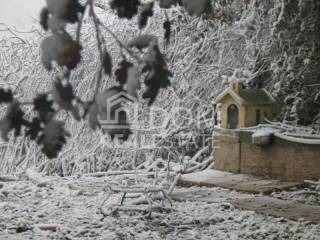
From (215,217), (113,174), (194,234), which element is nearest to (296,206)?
(215,217)

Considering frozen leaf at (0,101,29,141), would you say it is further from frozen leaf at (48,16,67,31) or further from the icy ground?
the icy ground

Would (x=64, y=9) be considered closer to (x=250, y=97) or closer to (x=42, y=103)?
(x=42, y=103)

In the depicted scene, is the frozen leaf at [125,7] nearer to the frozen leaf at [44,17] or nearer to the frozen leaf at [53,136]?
the frozen leaf at [44,17]

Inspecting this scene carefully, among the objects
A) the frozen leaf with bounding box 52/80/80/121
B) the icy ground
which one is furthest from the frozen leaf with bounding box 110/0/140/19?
the icy ground

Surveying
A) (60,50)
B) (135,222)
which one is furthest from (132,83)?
(135,222)

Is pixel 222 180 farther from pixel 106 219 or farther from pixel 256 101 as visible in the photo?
pixel 106 219

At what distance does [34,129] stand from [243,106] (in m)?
5.79

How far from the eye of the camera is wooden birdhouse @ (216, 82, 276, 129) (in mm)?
7164

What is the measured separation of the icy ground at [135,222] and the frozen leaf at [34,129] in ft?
9.47

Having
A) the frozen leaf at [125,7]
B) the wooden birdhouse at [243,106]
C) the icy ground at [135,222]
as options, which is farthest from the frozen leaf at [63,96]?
the wooden birdhouse at [243,106]

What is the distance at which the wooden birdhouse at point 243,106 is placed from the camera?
716cm

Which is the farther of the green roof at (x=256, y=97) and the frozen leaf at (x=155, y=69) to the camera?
the green roof at (x=256, y=97)

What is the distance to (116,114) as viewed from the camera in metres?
1.56

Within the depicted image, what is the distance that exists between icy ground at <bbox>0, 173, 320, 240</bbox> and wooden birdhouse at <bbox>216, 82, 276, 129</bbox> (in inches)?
59.1
